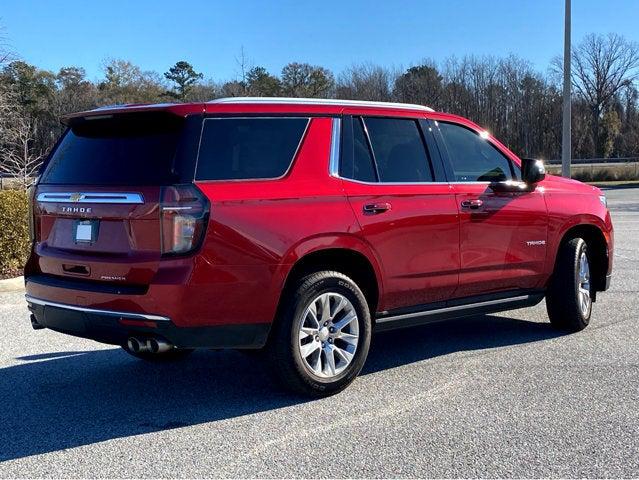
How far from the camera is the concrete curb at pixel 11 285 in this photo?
8852 millimetres

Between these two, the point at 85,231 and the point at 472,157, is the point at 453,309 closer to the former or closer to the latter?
the point at 472,157

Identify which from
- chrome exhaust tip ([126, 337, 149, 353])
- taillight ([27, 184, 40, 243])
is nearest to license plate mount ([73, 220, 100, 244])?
taillight ([27, 184, 40, 243])

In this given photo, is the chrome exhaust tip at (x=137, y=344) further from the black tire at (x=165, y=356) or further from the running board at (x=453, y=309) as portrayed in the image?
the running board at (x=453, y=309)

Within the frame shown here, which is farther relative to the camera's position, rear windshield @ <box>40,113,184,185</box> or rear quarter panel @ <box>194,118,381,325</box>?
rear windshield @ <box>40,113,184,185</box>

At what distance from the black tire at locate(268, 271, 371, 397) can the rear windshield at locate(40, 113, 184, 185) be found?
3.66 ft

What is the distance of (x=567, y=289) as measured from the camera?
623 centimetres

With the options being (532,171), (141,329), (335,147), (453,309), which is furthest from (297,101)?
(532,171)

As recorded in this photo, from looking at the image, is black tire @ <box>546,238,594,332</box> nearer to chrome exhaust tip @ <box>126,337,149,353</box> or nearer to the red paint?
the red paint

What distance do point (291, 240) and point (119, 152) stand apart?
1.24 metres

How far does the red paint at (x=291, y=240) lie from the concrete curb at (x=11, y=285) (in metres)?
4.50

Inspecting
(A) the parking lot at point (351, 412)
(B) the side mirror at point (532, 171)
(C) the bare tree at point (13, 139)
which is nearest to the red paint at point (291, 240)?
(B) the side mirror at point (532, 171)

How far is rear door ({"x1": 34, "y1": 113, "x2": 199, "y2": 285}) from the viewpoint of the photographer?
411cm

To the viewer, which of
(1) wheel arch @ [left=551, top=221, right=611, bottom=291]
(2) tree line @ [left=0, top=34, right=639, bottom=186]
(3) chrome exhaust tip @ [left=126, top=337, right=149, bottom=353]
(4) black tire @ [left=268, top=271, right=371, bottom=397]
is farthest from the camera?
(2) tree line @ [left=0, top=34, right=639, bottom=186]

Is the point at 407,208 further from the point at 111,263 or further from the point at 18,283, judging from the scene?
the point at 18,283
